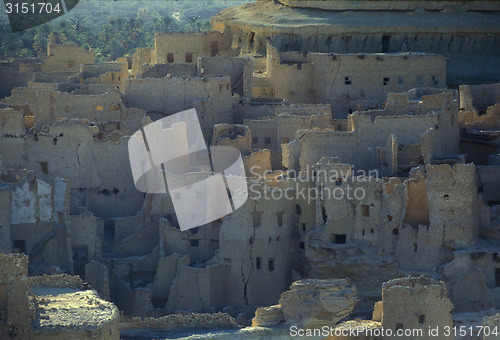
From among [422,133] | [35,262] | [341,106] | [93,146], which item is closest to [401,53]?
[341,106]

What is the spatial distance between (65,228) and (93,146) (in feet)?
12.7

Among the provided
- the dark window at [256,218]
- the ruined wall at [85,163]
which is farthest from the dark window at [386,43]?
the dark window at [256,218]

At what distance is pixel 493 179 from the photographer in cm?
4422

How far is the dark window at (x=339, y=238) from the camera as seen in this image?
4309 centimetres

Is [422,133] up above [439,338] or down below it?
above

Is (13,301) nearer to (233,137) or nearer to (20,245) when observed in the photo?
(20,245)

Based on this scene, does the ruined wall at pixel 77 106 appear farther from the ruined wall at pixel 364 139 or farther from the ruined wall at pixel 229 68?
the ruined wall at pixel 364 139

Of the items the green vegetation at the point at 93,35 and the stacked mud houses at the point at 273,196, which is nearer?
the stacked mud houses at the point at 273,196

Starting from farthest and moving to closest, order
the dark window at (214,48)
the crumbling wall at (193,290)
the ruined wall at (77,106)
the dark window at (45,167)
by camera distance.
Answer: the dark window at (214,48) → the ruined wall at (77,106) → the dark window at (45,167) → the crumbling wall at (193,290)

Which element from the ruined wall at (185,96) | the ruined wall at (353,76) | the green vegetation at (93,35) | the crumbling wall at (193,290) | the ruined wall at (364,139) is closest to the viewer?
A: the crumbling wall at (193,290)

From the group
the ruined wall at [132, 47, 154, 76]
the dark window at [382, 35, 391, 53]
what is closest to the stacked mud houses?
the dark window at [382, 35, 391, 53]

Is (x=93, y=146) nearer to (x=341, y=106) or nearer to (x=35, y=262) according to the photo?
(x=35, y=262)

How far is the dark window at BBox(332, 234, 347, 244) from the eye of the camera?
4309cm

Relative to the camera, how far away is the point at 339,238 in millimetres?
43156
